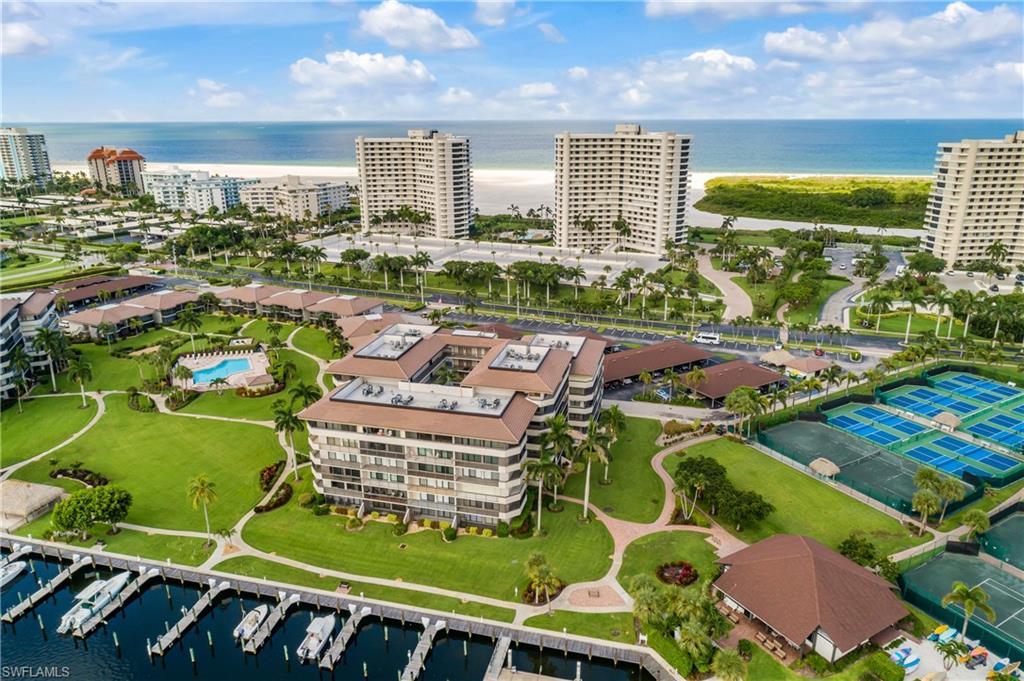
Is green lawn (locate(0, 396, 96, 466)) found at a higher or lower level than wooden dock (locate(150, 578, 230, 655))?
higher

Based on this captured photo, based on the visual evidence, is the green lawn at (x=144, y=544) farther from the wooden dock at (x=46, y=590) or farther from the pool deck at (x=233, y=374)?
the pool deck at (x=233, y=374)

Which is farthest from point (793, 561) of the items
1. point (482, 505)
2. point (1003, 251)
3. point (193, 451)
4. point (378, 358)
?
point (1003, 251)

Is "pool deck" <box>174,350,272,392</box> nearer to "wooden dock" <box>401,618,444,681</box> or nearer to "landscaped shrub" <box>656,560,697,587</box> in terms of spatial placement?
"wooden dock" <box>401,618,444,681</box>

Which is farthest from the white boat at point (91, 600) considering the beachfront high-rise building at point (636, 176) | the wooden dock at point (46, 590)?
the beachfront high-rise building at point (636, 176)

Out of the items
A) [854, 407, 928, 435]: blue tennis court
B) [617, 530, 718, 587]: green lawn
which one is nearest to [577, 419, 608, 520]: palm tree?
[617, 530, 718, 587]: green lawn

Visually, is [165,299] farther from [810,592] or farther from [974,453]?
[974,453]

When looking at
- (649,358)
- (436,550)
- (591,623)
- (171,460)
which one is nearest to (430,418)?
(436,550)

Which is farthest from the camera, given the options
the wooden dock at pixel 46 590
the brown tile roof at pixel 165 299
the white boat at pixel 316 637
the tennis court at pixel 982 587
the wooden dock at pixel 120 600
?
the brown tile roof at pixel 165 299
